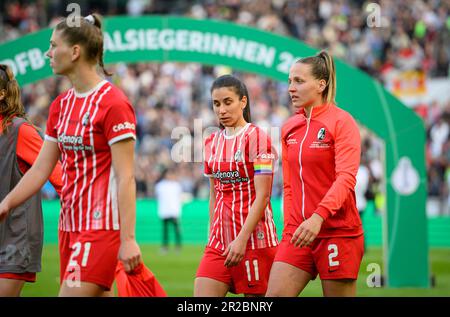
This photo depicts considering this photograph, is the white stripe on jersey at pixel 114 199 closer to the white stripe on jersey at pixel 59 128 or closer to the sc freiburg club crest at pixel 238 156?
the white stripe on jersey at pixel 59 128

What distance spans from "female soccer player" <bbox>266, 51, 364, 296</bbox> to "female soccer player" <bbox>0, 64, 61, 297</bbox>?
5.89ft

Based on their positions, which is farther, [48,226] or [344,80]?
[48,226]

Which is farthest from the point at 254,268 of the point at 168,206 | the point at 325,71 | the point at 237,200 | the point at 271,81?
the point at 271,81

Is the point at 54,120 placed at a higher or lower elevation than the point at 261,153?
higher

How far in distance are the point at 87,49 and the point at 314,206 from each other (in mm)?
2034

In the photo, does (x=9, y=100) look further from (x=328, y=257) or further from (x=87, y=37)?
(x=328, y=257)

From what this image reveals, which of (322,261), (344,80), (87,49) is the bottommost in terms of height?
(322,261)

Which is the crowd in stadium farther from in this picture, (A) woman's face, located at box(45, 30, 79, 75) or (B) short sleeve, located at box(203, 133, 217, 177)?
(A) woman's face, located at box(45, 30, 79, 75)

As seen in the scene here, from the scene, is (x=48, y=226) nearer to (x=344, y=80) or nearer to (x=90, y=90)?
(x=344, y=80)

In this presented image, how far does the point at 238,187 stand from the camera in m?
7.09

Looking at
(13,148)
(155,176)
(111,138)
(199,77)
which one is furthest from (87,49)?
(199,77)

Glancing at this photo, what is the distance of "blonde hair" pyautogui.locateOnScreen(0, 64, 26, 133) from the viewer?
7028mm

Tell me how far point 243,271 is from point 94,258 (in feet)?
5.87

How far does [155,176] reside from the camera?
26.4 m
